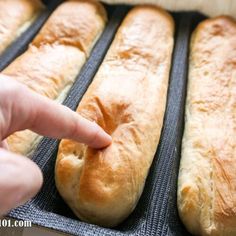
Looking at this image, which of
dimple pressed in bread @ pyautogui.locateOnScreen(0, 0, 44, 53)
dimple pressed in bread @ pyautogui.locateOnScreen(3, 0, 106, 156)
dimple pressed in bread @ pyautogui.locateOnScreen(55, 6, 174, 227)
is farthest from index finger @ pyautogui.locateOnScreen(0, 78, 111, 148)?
dimple pressed in bread @ pyautogui.locateOnScreen(0, 0, 44, 53)

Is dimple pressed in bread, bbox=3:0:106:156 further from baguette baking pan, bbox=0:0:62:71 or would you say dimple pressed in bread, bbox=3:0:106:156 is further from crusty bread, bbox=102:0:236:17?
crusty bread, bbox=102:0:236:17

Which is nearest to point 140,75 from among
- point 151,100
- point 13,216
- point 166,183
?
point 151,100

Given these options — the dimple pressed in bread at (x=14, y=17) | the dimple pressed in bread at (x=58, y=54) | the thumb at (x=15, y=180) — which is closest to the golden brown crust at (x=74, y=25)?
the dimple pressed in bread at (x=58, y=54)

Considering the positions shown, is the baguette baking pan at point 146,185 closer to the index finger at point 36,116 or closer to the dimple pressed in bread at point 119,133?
the dimple pressed in bread at point 119,133

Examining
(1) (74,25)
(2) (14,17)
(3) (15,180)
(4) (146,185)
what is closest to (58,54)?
(1) (74,25)

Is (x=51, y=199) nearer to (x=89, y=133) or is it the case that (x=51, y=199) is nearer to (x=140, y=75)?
Answer: (x=89, y=133)

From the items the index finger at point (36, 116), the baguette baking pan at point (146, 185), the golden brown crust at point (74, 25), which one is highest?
Answer: the index finger at point (36, 116)
